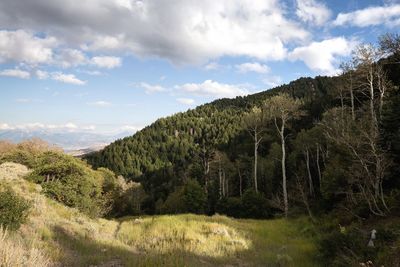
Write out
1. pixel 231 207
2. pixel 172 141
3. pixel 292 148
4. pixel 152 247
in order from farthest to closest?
pixel 172 141, pixel 292 148, pixel 231 207, pixel 152 247

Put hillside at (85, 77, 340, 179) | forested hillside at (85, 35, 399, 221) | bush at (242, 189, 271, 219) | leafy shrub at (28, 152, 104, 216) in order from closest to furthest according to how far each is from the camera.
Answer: forested hillside at (85, 35, 399, 221)
leafy shrub at (28, 152, 104, 216)
bush at (242, 189, 271, 219)
hillside at (85, 77, 340, 179)

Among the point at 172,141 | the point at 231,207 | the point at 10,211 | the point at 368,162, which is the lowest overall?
the point at 231,207

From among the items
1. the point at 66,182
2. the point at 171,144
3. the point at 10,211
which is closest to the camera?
the point at 10,211

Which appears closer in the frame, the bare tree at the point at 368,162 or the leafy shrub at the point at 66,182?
the bare tree at the point at 368,162

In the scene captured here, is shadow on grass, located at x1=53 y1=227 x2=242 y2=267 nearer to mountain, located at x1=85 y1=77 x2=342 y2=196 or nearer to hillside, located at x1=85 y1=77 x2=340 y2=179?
mountain, located at x1=85 y1=77 x2=342 y2=196

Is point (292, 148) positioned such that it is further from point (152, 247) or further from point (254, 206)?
point (152, 247)

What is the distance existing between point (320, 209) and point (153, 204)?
75.4 metres

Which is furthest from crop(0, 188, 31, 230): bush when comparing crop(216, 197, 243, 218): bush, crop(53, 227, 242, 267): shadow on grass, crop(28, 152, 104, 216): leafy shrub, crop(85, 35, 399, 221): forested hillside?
crop(216, 197, 243, 218): bush

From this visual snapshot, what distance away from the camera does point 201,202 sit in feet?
152

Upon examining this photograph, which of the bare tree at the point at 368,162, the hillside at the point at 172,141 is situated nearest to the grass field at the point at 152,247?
the bare tree at the point at 368,162

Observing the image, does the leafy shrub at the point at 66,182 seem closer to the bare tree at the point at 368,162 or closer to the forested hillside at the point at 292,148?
the forested hillside at the point at 292,148

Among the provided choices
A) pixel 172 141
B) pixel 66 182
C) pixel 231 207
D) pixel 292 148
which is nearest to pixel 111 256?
pixel 66 182

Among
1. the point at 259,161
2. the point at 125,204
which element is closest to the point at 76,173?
the point at 125,204

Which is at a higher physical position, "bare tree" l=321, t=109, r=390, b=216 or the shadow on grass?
"bare tree" l=321, t=109, r=390, b=216
